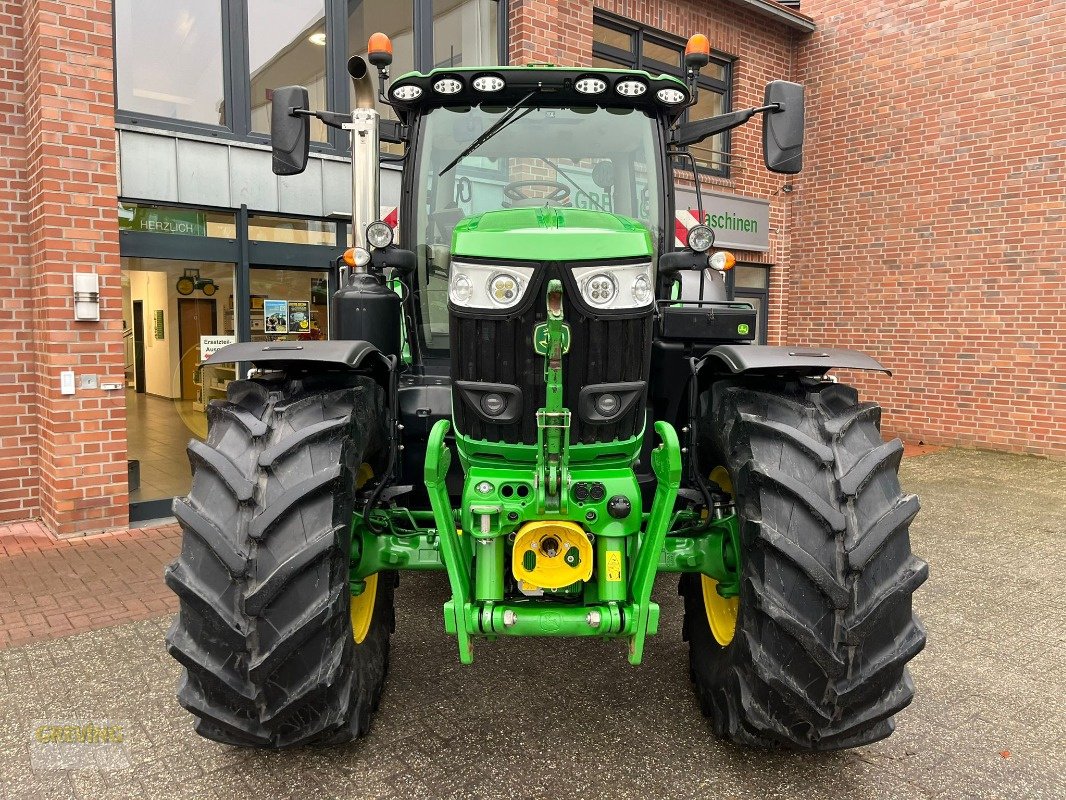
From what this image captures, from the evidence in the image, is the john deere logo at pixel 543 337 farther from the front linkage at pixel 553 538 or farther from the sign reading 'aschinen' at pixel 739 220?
the sign reading 'aschinen' at pixel 739 220

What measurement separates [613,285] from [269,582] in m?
1.37

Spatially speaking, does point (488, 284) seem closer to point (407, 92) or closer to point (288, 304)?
point (407, 92)

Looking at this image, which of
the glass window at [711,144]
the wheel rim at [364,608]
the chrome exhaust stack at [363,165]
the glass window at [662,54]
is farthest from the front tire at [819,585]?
the glass window at [711,144]

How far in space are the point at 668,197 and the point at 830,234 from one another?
27.5 ft

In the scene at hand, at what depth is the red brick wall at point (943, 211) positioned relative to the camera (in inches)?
356

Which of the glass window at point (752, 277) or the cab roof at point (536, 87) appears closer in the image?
the cab roof at point (536, 87)

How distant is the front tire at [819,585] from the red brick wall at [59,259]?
15.8 ft

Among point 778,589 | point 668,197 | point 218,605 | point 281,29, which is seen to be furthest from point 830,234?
point 218,605

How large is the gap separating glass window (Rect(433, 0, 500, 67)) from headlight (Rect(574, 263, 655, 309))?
5951 millimetres

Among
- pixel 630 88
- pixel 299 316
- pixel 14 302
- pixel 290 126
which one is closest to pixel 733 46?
pixel 299 316

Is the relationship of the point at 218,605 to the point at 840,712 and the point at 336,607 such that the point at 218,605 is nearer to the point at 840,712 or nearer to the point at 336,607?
the point at 336,607

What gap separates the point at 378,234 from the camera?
10.2 ft

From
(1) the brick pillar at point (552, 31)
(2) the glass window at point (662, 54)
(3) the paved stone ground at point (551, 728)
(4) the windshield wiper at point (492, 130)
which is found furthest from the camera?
(2) the glass window at point (662, 54)

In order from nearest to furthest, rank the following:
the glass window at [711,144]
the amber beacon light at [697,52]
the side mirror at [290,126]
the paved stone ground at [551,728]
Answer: the paved stone ground at [551,728] → the side mirror at [290,126] → the amber beacon light at [697,52] → the glass window at [711,144]
